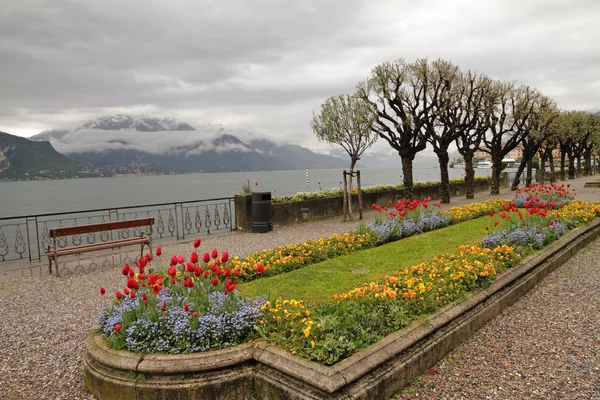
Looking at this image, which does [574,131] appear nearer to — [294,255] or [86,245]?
[294,255]

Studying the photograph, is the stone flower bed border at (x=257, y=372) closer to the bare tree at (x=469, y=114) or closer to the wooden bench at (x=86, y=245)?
the wooden bench at (x=86, y=245)

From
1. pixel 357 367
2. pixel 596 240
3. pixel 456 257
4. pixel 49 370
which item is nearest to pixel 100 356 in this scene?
pixel 49 370

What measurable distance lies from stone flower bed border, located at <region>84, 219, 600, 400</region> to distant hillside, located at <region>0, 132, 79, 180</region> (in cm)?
Answer: 15995

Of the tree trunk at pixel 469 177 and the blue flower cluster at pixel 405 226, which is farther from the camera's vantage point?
the tree trunk at pixel 469 177

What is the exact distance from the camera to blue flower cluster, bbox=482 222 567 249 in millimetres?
8336

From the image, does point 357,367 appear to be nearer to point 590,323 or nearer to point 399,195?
point 590,323

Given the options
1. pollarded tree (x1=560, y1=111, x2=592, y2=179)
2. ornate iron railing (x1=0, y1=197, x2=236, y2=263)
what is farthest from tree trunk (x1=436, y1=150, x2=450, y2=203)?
pollarded tree (x1=560, y1=111, x2=592, y2=179)

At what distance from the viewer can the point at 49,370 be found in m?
4.74

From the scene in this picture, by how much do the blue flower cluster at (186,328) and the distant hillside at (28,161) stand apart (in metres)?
160

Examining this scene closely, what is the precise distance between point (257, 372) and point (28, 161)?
173156 millimetres

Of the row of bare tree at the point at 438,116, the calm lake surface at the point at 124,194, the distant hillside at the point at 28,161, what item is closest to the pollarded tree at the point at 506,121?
the row of bare tree at the point at 438,116

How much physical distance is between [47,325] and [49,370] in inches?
67.3

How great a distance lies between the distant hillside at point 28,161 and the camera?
137m

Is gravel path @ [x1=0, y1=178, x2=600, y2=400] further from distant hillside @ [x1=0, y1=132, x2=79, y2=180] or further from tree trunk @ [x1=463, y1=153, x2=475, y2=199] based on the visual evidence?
distant hillside @ [x1=0, y1=132, x2=79, y2=180]
